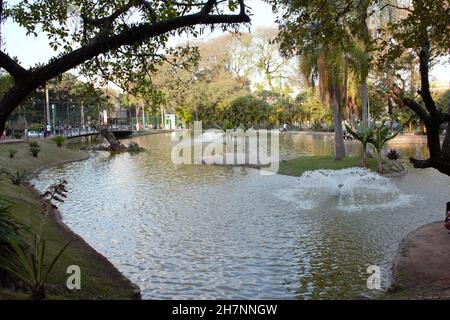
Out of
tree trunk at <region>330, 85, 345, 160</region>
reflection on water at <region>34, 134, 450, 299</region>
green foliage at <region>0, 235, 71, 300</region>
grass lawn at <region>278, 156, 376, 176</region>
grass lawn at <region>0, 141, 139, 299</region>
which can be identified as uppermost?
tree trunk at <region>330, 85, 345, 160</region>

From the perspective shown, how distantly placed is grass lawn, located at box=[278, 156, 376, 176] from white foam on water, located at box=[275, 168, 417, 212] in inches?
77.3

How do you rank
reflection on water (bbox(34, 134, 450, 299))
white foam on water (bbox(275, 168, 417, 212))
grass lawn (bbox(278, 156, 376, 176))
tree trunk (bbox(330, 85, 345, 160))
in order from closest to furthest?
reflection on water (bbox(34, 134, 450, 299)) < white foam on water (bbox(275, 168, 417, 212)) < grass lawn (bbox(278, 156, 376, 176)) < tree trunk (bbox(330, 85, 345, 160))

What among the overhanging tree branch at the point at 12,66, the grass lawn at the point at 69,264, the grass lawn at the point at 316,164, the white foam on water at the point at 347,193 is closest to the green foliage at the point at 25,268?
the grass lawn at the point at 69,264

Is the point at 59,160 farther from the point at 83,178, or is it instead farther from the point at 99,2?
the point at 99,2

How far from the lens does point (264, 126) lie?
72750 mm

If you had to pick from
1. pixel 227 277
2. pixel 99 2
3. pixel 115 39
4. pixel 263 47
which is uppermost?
pixel 263 47

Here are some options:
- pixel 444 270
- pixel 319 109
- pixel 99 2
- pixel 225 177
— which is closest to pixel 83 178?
pixel 225 177

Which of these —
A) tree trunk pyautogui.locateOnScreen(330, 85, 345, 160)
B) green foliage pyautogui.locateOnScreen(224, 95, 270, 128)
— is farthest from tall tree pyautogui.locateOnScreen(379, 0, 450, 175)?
green foliage pyautogui.locateOnScreen(224, 95, 270, 128)

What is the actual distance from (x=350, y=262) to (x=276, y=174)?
14086 millimetres

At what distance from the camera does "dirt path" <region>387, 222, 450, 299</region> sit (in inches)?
304

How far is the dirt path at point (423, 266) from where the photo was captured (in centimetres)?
772

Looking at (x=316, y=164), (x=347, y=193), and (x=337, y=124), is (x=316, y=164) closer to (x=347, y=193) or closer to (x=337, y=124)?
(x=337, y=124)

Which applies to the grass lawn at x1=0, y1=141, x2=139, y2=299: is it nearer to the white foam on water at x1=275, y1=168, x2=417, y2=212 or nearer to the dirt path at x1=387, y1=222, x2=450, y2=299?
the dirt path at x1=387, y1=222, x2=450, y2=299

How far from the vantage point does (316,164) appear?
2544cm
